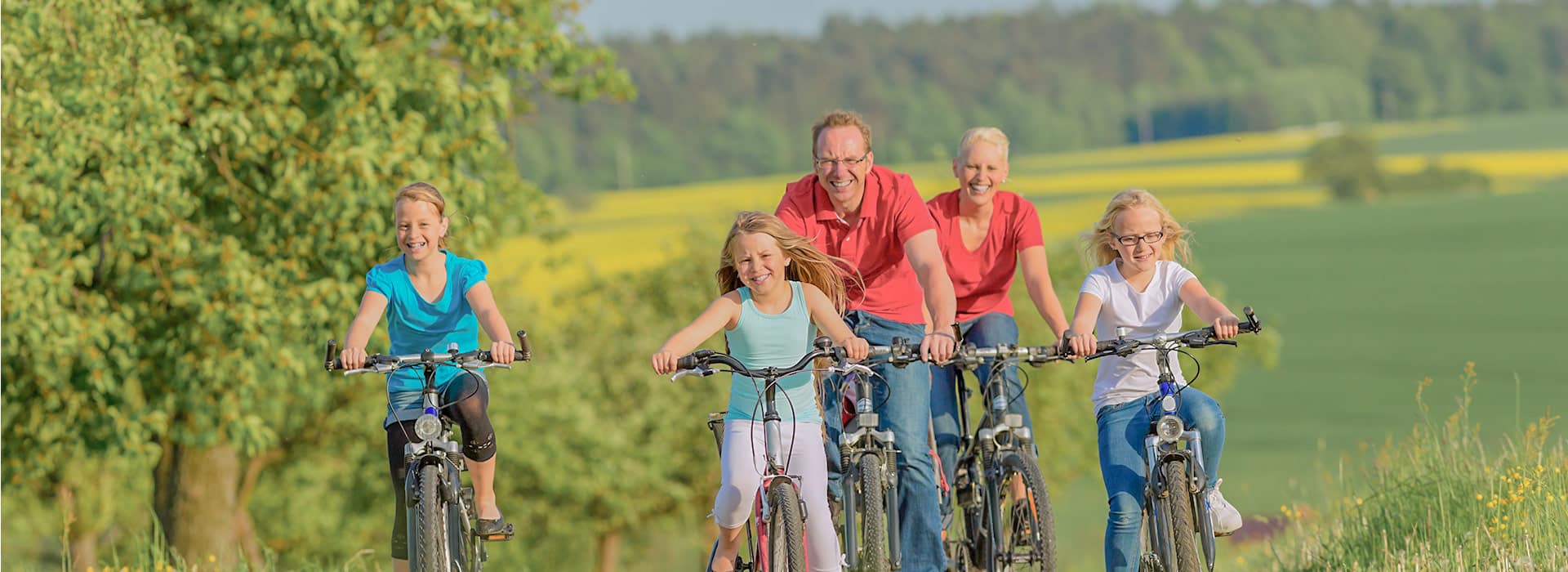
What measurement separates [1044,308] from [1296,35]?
5393 inches

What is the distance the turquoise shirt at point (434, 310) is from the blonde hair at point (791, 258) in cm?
96

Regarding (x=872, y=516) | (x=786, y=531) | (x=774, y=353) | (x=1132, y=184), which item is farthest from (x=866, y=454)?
(x=1132, y=184)

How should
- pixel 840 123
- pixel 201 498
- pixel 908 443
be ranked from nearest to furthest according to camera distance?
pixel 840 123 → pixel 908 443 → pixel 201 498

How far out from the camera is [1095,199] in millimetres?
97062

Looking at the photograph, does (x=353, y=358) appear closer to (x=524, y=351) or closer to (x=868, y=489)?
(x=524, y=351)

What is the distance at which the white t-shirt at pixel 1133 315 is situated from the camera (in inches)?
256

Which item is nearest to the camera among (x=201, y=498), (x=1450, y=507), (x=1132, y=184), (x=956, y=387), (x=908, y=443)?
(x=908, y=443)

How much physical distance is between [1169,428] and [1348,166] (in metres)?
107

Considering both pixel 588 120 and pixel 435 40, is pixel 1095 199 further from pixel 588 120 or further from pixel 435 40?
pixel 435 40

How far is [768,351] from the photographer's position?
20.8ft

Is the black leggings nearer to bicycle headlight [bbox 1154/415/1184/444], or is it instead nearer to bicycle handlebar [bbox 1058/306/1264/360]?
bicycle handlebar [bbox 1058/306/1264/360]

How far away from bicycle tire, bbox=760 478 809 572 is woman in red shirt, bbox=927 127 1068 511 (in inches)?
57.4

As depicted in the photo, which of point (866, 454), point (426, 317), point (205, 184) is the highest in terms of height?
point (205, 184)

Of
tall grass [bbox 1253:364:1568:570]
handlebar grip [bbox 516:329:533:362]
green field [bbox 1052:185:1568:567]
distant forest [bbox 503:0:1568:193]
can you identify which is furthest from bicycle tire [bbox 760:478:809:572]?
distant forest [bbox 503:0:1568:193]
